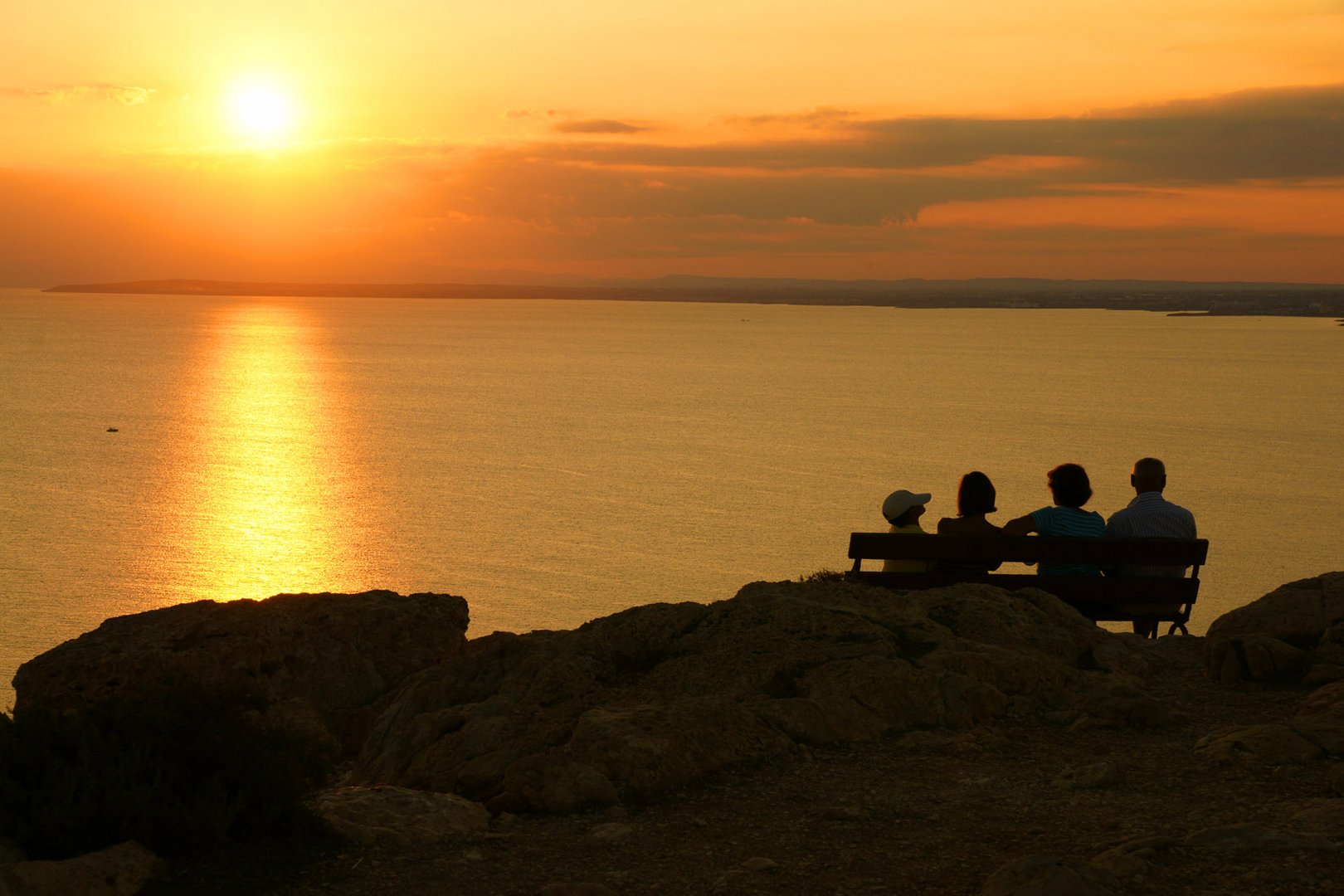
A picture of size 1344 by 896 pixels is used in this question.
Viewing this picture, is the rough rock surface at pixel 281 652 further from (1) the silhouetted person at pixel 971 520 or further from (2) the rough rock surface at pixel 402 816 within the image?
(1) the silhouetted person at pixel 971 520

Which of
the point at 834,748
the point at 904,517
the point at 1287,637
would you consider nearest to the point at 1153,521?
the point at 1287,637

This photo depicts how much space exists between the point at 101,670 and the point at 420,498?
140 feet

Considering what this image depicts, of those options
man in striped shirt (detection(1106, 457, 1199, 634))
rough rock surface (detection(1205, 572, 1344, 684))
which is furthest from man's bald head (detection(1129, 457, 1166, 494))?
rough rock surface (detection(1205, 572, 1344, 684))

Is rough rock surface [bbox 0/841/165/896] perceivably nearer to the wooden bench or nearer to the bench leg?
the wooden bench

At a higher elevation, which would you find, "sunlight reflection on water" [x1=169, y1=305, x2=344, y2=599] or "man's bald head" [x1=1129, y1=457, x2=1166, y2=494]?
"man's bald head" [x1=1129, y1=457, x2=1166, y2=494]

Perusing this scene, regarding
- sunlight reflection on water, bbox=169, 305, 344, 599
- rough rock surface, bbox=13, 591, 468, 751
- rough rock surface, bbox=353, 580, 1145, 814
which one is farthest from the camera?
sunlight reflection on water, bbox=169, 305, 344, 599

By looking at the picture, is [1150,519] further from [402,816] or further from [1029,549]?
[402,816]

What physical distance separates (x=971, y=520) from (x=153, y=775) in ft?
20.2

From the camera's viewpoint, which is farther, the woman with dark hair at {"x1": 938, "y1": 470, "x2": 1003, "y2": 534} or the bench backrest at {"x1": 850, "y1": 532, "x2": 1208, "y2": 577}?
the woman with dark hair at {"x1": 938, "y1": 470, "x2": 1003, "y2": 534}

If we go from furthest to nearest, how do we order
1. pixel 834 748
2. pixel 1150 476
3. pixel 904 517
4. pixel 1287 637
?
1. pixel 1150 476
2. pixel 904 517
3. pixel 1287 637
4. pixel 834 748

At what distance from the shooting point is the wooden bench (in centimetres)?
972

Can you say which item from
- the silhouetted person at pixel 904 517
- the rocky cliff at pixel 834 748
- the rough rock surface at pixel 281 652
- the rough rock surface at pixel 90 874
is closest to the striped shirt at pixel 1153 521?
the rocky cliff at pixel 834 748

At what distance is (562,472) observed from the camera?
5803cm

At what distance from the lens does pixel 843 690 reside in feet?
24.2
